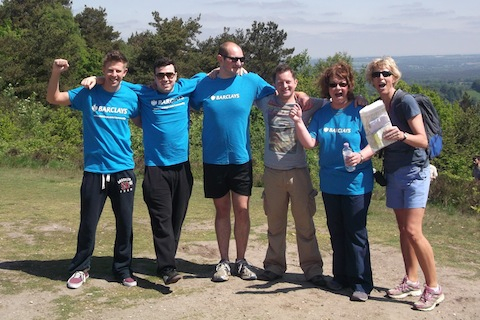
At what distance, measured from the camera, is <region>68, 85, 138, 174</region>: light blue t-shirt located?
525cm

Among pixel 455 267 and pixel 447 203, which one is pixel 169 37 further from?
pixel 455 267

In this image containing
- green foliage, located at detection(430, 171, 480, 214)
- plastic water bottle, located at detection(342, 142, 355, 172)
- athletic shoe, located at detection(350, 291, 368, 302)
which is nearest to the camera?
plastic water bottle, located at detection(342, 142, 355, 172)

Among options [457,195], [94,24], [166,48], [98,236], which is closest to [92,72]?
[166,48]

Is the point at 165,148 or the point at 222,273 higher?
the point at 165,148

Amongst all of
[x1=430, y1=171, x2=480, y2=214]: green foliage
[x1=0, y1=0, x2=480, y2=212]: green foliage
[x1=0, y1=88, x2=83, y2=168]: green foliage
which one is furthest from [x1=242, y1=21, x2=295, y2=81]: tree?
[x1=430, y1=171, x2=480, y2=214]: green foliage

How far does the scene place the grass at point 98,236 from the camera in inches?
208

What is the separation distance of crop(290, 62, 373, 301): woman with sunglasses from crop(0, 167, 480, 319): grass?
169 centimetres

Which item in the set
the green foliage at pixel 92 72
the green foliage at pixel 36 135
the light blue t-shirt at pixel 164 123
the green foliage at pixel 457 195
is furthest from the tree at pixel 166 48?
the light blue t-shirt at pixel 164 123

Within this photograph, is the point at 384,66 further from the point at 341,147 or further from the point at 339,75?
the point at 341,147

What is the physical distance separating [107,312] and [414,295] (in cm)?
265

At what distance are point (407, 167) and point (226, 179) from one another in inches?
63.9

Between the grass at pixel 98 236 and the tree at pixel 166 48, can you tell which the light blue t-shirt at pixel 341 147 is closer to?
the grass at pixel 98 236

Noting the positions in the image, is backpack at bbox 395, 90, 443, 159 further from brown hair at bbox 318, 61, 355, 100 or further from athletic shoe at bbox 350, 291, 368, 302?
athletic shoe at bbox 350, 291, 368, 302

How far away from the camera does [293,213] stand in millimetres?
5516
